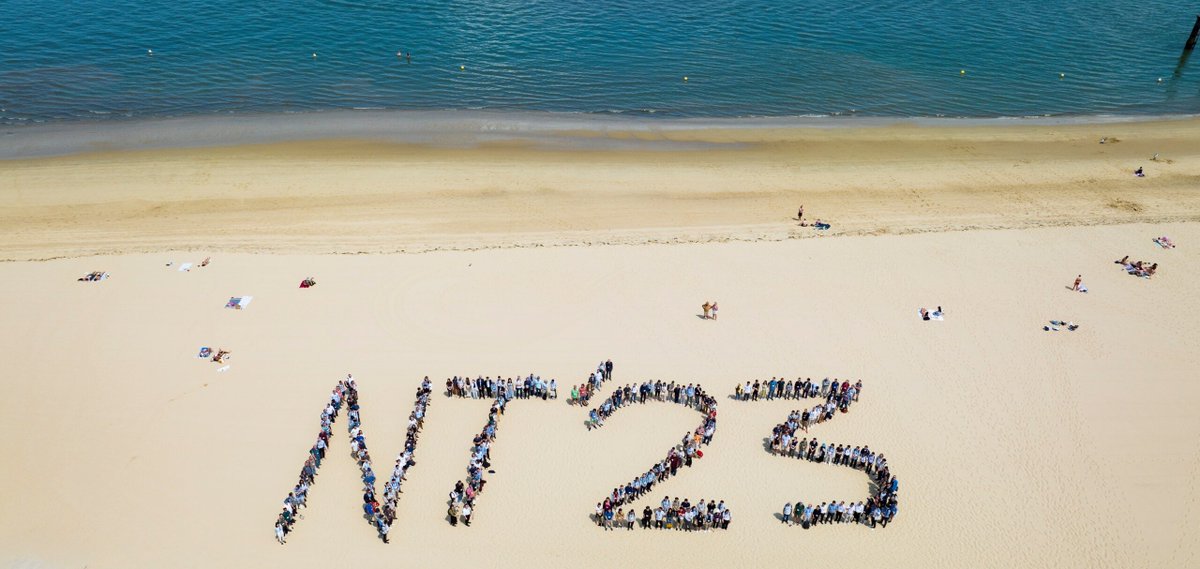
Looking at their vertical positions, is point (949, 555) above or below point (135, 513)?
above

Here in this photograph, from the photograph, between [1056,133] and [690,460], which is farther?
[1056,133]

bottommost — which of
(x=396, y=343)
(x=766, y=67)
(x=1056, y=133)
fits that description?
(x=396, y=343)

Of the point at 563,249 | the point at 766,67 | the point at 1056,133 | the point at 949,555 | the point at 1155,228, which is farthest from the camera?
the point at 766,67

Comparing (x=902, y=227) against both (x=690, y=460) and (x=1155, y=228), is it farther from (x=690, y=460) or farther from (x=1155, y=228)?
(x=690, y=460)

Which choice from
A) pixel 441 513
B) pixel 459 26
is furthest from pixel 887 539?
pixel 459 26

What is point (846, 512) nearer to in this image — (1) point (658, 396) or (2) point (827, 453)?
(2) point (827, 453)

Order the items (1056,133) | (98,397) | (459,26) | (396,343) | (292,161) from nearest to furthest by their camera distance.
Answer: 1. (98,397)
2. (396,343)
3. (292,161)
4. (1056,133)
5. (459,26)

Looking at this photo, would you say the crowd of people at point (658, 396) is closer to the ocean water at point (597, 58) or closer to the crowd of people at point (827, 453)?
the crowd of people at point (827, 453)

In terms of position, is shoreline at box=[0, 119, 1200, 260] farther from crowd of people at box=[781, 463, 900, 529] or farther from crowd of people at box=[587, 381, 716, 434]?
crowd of people at box=[781, 463, 900, 529]
